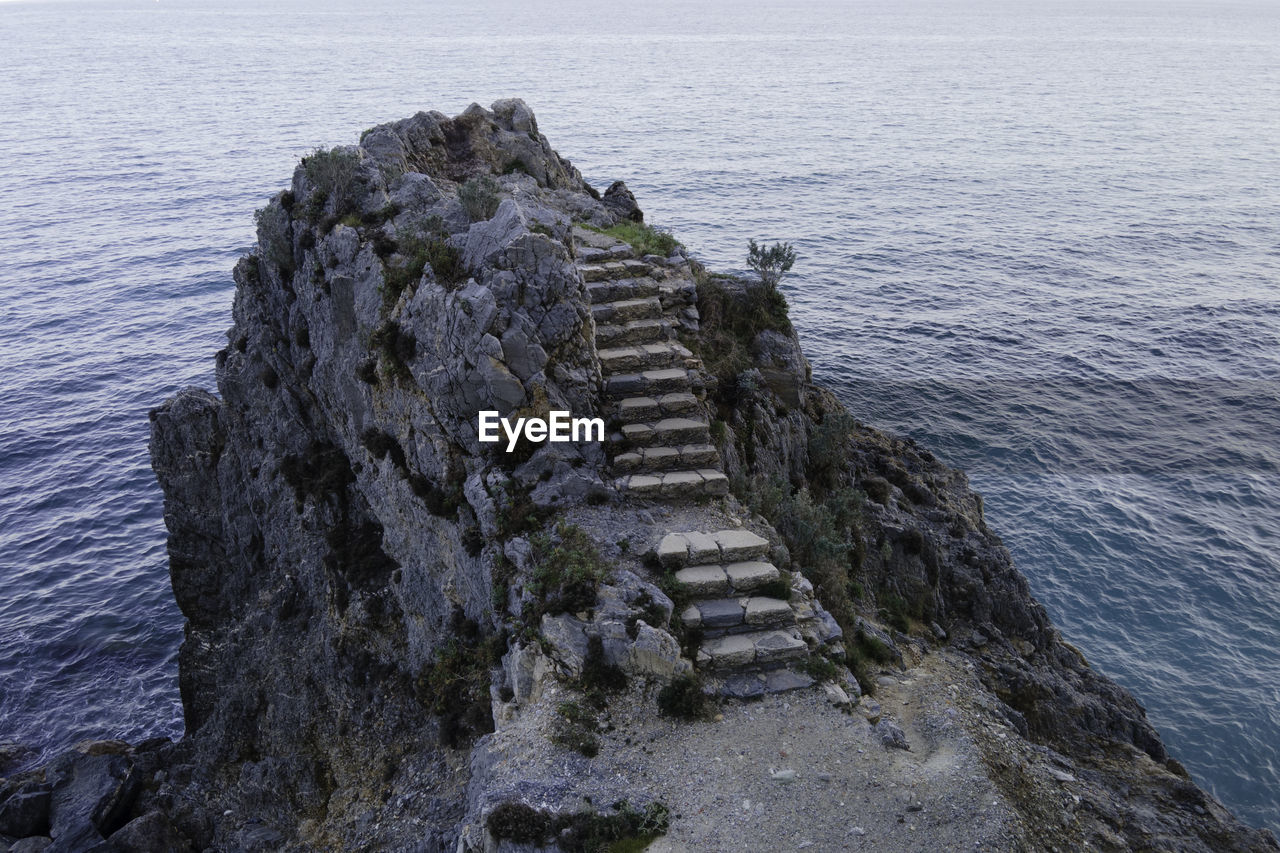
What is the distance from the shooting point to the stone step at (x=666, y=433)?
71.3ft

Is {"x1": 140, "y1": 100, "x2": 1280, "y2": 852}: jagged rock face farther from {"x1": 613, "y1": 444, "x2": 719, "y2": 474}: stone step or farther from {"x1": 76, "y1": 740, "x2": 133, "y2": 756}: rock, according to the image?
{"x1": 76, "y1": 740, "x2": 133, "y2": 756}: rock

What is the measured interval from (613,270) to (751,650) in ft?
44.5

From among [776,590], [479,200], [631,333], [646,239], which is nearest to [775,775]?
[776,590]

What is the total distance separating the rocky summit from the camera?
14781mm

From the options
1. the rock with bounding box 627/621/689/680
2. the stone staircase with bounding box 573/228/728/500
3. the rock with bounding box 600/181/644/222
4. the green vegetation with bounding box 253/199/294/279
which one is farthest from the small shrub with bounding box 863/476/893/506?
the green vegetation with bounding box 253/199/294/279

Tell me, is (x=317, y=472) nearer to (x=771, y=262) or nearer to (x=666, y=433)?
(x=666, y=433)

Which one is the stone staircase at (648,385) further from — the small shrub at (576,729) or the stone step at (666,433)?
the small shrub at (576,729)

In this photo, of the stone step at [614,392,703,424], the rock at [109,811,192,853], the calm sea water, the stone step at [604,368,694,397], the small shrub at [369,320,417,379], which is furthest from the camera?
the calm sea water

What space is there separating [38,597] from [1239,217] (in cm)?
9259

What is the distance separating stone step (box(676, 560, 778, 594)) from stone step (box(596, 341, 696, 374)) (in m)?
7.00

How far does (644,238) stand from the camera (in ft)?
94.4

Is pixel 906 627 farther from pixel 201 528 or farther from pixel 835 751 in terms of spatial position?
pixel 201 528

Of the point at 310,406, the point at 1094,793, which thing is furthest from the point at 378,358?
the point at 1094,793

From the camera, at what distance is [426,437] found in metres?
22.2
